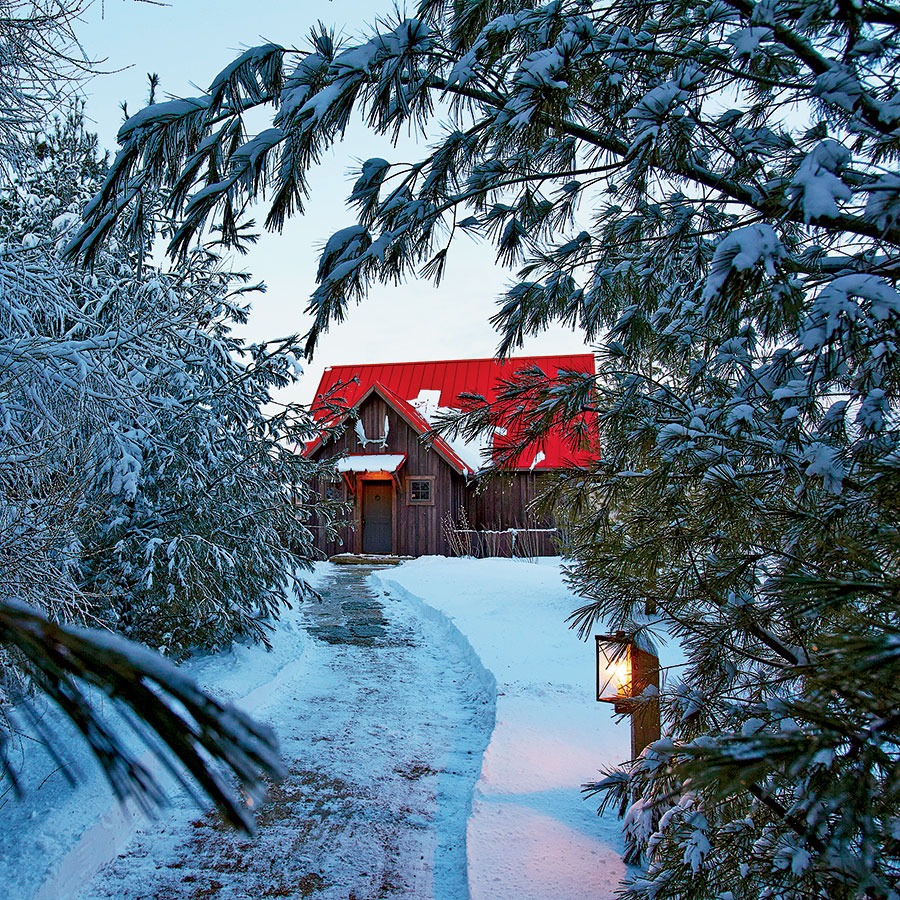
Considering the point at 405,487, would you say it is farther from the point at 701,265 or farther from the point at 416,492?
the point at 701,265

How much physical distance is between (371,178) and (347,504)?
6540 mm

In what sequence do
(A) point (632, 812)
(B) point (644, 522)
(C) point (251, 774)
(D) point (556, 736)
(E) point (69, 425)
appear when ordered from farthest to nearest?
(D) point (556, 736) → (E) point (69, 425) → (B) point (644, 522) → (A) point (632, 812) → (C) point (251, 774)

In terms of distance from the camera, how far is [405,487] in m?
22.0

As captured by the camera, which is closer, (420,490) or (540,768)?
(540,768)

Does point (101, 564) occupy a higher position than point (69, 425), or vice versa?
point (69, 425)

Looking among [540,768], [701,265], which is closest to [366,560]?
[540,768]

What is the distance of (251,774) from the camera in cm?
62

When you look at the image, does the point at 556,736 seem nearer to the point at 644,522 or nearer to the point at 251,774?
the point at 644,522

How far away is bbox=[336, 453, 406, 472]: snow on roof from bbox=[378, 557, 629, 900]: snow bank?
37.3ft

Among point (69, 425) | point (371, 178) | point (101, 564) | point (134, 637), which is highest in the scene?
point (371, 178)

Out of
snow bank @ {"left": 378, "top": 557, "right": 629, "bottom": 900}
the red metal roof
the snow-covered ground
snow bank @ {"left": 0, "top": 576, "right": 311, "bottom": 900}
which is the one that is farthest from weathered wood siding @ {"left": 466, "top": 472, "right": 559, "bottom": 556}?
snow bank @ {"left": 0, "top": 576, "right": 311, "bottom": 900}

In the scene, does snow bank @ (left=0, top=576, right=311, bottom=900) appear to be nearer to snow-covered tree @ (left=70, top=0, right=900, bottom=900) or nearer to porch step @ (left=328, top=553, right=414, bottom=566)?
snow-covered tree @ (left=70, top=0, right=900, bottom=900)

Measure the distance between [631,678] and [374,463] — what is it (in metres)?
18.1

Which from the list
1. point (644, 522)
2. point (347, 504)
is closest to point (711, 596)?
A: point (644, 522)
